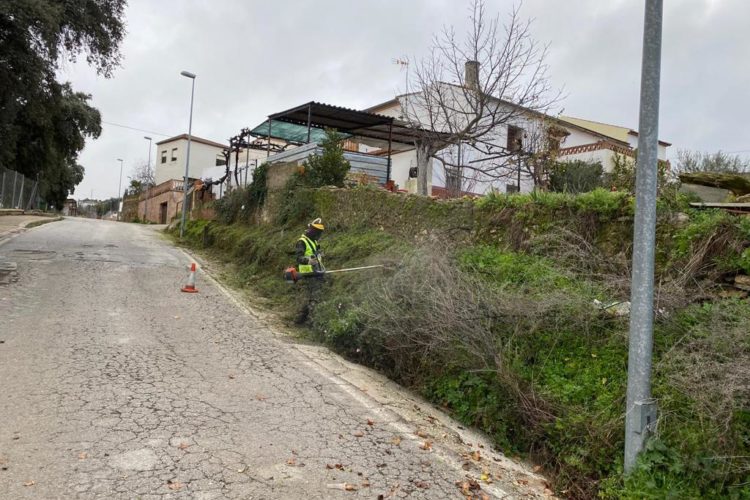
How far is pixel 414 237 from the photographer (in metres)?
10.7

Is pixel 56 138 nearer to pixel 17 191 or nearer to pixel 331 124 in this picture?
pixel 17 191

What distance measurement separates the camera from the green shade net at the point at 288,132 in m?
21.3

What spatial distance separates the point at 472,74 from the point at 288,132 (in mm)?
10318

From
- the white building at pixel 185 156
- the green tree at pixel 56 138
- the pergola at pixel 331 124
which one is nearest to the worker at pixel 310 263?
the pergola at pixel 331 124

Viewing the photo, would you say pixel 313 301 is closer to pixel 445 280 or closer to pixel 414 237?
pixel 414 237

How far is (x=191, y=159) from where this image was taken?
5284 cm

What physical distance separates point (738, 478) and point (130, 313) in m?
8.50

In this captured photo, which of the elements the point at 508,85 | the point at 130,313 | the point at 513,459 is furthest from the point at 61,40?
the point at 513,459

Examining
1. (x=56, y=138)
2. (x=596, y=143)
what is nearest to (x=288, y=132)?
(x=596, y=143)

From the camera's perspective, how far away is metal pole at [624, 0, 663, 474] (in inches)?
162

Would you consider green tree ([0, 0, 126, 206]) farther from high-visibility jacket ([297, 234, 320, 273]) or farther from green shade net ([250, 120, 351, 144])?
high-visibility jacket ([297, 234, 320, 273])

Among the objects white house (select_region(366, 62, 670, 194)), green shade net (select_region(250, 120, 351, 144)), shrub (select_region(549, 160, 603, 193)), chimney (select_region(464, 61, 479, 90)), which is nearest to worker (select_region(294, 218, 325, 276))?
white house (select_region(366, 62, 670, 194))

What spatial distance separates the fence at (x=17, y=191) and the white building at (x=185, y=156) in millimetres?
19180

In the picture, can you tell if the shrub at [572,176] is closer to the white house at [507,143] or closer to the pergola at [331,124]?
the white house at [507,143]
